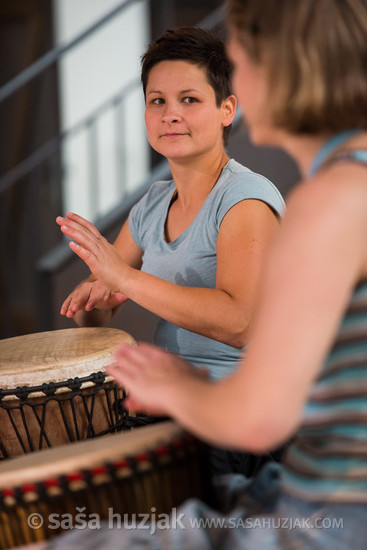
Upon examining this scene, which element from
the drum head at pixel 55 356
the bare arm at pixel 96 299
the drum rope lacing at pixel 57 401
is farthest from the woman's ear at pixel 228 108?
the drum rope lacing at pixel 57 401

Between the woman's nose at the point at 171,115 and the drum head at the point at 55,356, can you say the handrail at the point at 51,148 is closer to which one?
the woman's nose at the point at 171,115

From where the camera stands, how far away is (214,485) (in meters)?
1.08

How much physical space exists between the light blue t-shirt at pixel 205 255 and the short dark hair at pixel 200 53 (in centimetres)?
20

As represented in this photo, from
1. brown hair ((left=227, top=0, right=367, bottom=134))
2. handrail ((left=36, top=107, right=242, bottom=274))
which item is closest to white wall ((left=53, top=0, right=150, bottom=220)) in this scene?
handrail ((left=36, top=107, right=242, bottom=274))

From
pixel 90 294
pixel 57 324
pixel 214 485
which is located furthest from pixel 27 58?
pixel 214 485

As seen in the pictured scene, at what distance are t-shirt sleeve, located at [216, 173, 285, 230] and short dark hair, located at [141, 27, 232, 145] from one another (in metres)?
0.24

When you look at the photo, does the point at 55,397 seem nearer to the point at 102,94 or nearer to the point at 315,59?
the point at 315,59

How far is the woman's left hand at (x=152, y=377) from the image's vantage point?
863 millimetres

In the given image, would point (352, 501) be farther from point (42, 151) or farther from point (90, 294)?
point (42, 151)

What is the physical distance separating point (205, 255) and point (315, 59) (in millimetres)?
880

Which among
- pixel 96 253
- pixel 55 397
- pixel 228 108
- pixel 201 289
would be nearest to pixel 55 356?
pixel 55 397

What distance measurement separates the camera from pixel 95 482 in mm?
1014

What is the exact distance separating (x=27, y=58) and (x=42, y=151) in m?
0.80

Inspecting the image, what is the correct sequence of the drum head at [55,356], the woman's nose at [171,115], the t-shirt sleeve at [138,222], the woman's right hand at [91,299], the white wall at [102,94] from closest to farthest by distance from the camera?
the drum head at [55,356], the woman's nose at [171,115], the woman's right hand at [91,299], the t-shirt sleeve at [138,222], the white wall at [102,94]
